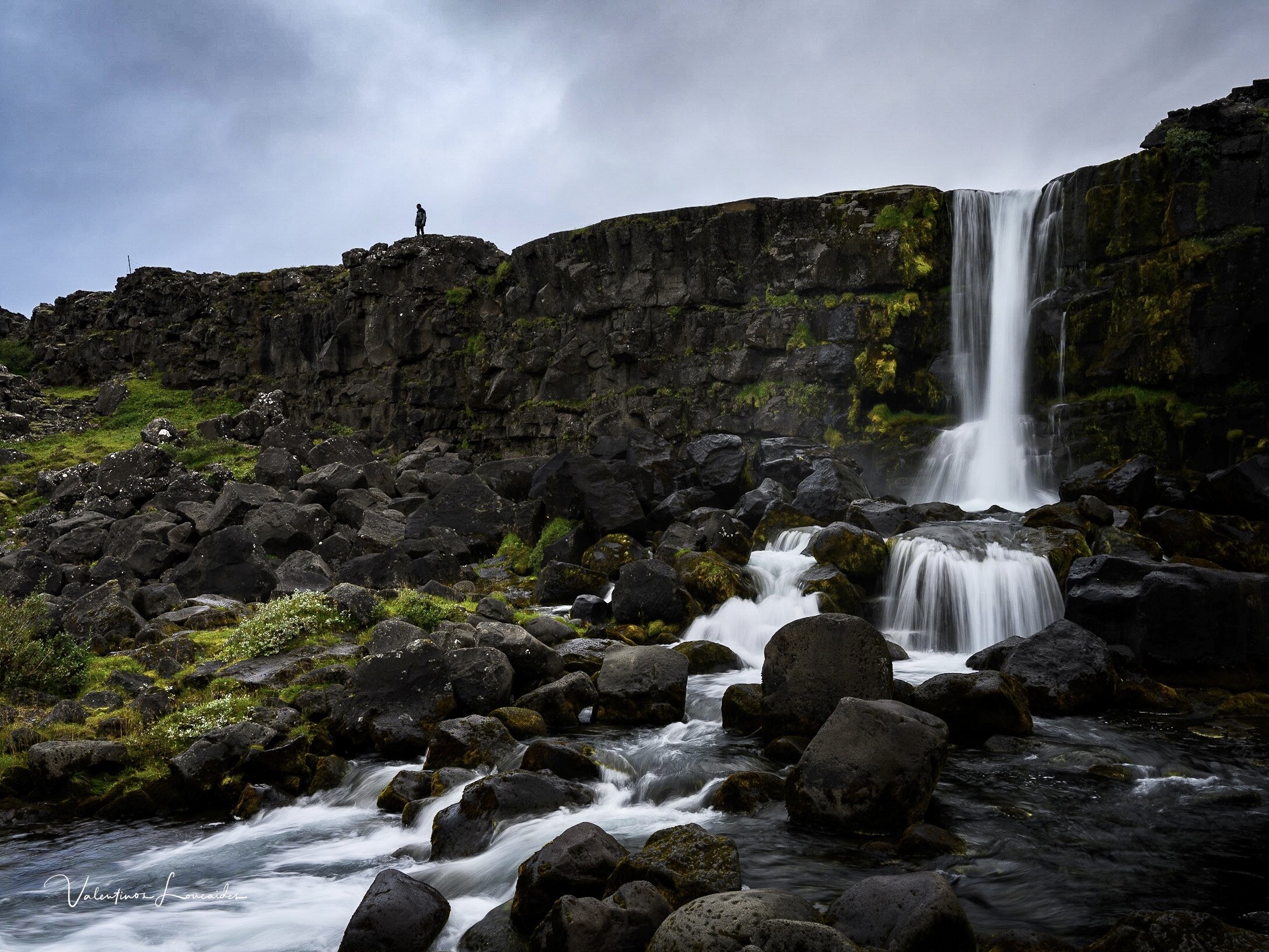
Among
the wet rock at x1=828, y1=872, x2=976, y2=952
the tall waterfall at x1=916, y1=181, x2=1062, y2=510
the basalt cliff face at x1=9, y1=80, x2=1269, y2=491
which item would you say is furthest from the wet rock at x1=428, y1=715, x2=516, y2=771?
the basalt cliff face at x1=9, y1=80, x2=1269, y2=491

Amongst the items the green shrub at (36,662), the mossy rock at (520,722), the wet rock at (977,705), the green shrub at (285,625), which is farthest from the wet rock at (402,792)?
the green shrub at (36,662)

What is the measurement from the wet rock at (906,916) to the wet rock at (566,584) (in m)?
13.2

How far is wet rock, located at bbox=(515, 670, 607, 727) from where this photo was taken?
11820mm

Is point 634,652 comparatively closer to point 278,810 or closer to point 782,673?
point 782,673

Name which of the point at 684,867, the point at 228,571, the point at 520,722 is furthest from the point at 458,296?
the point at 684,867

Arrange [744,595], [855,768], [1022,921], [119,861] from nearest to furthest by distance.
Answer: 1. [1022,921]
2. [855,768]
3. [119,861]
4. [744,595]

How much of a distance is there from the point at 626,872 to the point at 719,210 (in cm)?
2881

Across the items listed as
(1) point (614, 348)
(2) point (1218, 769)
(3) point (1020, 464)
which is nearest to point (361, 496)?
(1) point (614, 348)

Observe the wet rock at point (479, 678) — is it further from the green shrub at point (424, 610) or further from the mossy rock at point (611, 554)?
the mossy rock at point (611, 554)

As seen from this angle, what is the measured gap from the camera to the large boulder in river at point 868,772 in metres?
7.69

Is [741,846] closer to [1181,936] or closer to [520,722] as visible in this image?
[1181,936]

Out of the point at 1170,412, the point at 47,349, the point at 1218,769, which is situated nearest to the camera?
the point at 1218,769

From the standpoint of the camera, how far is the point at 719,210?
32031 mm

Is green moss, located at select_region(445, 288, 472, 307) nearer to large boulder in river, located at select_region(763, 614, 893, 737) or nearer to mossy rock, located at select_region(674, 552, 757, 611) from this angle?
mossy rock, located at select_region(674, 552, 757, 611)
